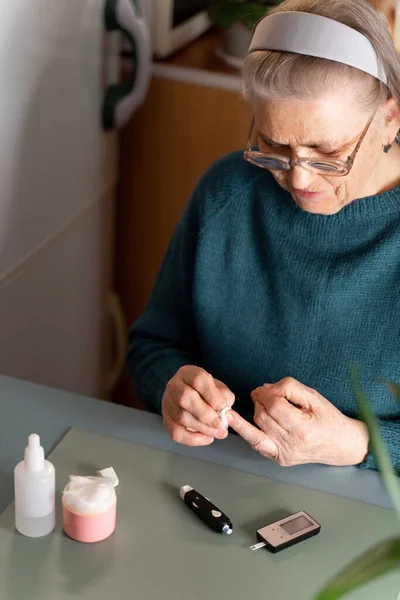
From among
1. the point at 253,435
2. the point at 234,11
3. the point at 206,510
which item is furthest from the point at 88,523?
the point at 234,11

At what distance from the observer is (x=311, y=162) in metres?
1.15

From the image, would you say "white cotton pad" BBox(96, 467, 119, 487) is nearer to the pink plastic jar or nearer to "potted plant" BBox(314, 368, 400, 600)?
the pink plastic jar

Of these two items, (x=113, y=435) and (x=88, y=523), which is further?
(x=113, y=435)

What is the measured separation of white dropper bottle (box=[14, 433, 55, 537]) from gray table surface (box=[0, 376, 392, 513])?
2.7 inches

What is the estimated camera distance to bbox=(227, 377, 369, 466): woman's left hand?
1.07 metres

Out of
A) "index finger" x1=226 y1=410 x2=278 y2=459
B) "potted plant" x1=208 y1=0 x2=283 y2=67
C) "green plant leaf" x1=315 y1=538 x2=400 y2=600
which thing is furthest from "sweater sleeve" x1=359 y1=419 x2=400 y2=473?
"potted plant" x1=208 y1=0 x2=283 y2=67

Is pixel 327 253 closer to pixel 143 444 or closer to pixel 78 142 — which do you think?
pixel 143 444

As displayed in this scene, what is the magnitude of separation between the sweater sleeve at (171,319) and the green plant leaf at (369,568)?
2.71 ft

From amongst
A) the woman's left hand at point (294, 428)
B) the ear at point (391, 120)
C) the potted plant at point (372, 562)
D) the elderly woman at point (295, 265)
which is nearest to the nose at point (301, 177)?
the elderly woman at point (295, 265)

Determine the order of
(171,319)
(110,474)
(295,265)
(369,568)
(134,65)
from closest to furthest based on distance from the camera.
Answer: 1. (369,568)
2. (110,474)
3. (295,265)
4. (171,319)
5. (134,65)

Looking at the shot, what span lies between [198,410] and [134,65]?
1.02 metres

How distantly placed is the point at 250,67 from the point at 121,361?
4.24 ft

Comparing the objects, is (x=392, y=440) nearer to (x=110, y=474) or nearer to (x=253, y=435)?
(x=253, y=435)

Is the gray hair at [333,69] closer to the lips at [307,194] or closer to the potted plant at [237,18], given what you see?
the lips at [307,194]
